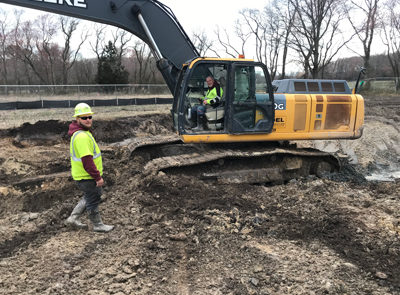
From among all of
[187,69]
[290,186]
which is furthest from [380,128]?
[187,69]

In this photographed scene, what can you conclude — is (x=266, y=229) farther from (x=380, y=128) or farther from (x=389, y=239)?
(x=380, y=128)

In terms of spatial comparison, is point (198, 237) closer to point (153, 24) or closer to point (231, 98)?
point (231, 98)

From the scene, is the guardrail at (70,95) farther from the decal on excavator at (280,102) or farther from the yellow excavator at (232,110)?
the decal on excavator at (280,102)

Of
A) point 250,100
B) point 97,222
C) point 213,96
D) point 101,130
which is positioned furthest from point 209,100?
point 101,130

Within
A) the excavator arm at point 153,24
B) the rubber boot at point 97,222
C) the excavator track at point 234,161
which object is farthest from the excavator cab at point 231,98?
the rubber boot at point 97,222

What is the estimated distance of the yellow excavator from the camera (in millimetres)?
5816

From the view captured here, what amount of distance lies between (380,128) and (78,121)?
1055 cm

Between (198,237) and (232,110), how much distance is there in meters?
2.58

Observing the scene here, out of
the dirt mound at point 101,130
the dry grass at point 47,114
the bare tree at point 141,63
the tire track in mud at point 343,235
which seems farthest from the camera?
the bare tree at point 141,63

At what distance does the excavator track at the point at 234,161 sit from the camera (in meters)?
5.80

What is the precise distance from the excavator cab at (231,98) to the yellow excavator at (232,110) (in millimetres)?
17

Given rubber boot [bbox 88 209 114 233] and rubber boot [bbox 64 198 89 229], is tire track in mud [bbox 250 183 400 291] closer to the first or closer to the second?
rubber boot [bbox 88 209 114 233]

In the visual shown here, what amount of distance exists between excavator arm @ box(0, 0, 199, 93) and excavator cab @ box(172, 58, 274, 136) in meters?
0.77

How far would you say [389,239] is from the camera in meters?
3.91
